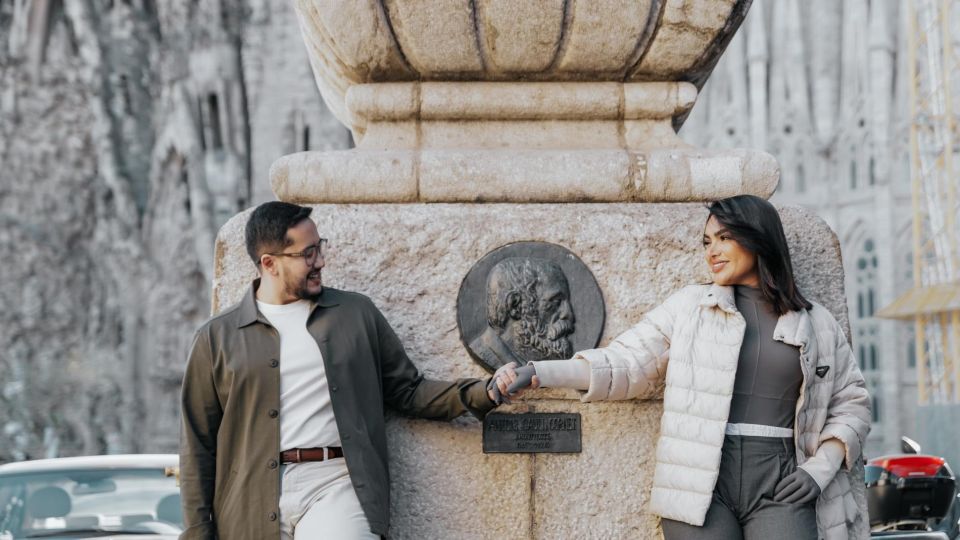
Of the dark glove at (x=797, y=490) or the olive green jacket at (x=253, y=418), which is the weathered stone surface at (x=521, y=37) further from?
the dark glove at (x=797, y=490)

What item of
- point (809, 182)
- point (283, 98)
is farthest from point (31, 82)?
point (809, 182)

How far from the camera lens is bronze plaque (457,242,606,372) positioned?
2797 millimetres

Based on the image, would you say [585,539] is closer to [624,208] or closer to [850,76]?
[624,208]

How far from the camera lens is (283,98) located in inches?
1071

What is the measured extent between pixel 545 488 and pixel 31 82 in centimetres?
2654

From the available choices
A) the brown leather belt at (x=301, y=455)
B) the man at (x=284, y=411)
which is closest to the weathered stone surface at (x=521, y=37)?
the man at (x=284, y=411)

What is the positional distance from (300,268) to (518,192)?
2.19 feet

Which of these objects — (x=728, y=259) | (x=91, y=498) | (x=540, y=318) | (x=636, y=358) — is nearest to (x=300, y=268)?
(x=540, y=318)

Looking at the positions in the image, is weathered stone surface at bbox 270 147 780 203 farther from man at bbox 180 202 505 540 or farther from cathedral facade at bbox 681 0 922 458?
cathedral facade at bbox 681 0 922 458

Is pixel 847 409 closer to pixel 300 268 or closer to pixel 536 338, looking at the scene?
pixel 536 338

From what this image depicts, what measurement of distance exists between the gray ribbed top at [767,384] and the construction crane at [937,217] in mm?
18775

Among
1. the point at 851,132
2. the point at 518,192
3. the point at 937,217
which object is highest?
the point at 851,132

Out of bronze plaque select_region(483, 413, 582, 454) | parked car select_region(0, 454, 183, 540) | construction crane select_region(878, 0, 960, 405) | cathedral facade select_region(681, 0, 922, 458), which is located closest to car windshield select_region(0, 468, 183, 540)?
Answer: parked car select_region(0, 454, 183, 540)

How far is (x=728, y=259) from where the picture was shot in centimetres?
247
